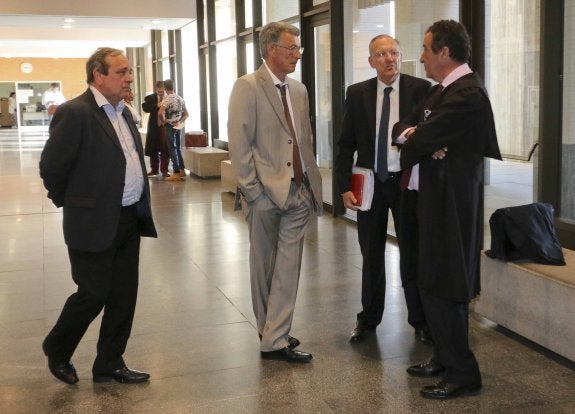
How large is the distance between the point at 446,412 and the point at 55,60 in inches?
1494

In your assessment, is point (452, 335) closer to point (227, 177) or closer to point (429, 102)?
point (429, 102)

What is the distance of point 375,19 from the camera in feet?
25.3

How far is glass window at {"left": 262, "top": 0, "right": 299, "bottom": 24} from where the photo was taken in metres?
9.99

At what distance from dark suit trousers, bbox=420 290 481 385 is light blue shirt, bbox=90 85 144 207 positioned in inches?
56.0

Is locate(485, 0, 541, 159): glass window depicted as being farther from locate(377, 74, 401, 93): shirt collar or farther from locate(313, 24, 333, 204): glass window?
locate(313, 24, 333, 204): glass window

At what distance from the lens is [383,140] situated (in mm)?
4070

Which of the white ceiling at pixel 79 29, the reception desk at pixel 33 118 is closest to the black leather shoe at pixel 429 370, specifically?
the white ceiling at pixel 79 29

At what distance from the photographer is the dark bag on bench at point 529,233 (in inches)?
160

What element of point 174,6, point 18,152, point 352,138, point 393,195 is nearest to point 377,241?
point 393,195

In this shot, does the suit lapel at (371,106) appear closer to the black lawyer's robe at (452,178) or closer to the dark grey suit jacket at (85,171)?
the black lawyer's robe at (452,178)

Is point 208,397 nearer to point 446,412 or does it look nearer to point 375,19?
point 446,412

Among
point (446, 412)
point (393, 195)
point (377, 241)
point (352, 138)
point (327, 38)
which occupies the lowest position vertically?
point (446, 412)

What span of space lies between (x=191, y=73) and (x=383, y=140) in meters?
13.7

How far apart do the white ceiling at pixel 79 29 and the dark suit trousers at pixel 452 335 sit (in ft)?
41.5
